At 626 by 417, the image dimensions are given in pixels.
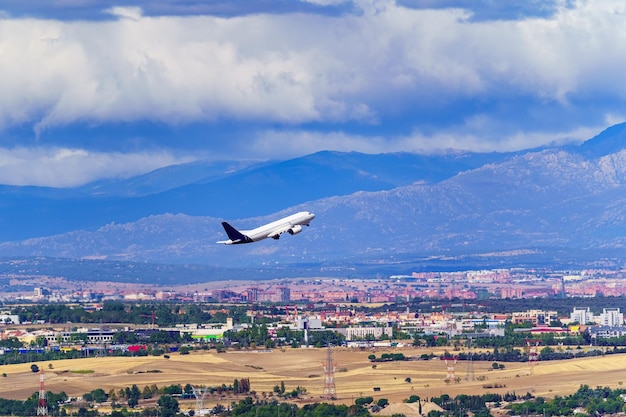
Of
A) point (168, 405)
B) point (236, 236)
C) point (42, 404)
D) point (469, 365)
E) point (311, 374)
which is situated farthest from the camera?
point (469, 365)

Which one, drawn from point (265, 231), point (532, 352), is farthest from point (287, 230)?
point (532, 352)

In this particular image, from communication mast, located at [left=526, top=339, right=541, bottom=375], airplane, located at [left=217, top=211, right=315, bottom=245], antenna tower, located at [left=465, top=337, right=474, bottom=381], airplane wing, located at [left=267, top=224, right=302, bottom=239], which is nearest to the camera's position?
airplane, located at [left=217, top=211, right=315, bottom=245]

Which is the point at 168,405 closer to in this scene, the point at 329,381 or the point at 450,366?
the point at 329,381

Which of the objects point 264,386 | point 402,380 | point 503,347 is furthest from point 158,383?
point 503,347

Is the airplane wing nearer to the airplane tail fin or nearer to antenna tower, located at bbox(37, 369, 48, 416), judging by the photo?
the airplane tail fin

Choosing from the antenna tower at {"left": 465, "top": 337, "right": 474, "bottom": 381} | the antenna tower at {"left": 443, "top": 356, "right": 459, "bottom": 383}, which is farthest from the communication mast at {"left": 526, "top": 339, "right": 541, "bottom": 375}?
the antenna tower at {"left": 443, "top": 356, "right": 459, "bottom": 383}

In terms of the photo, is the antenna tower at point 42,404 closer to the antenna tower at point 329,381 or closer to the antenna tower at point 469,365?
the antenna tower at point 329,381
